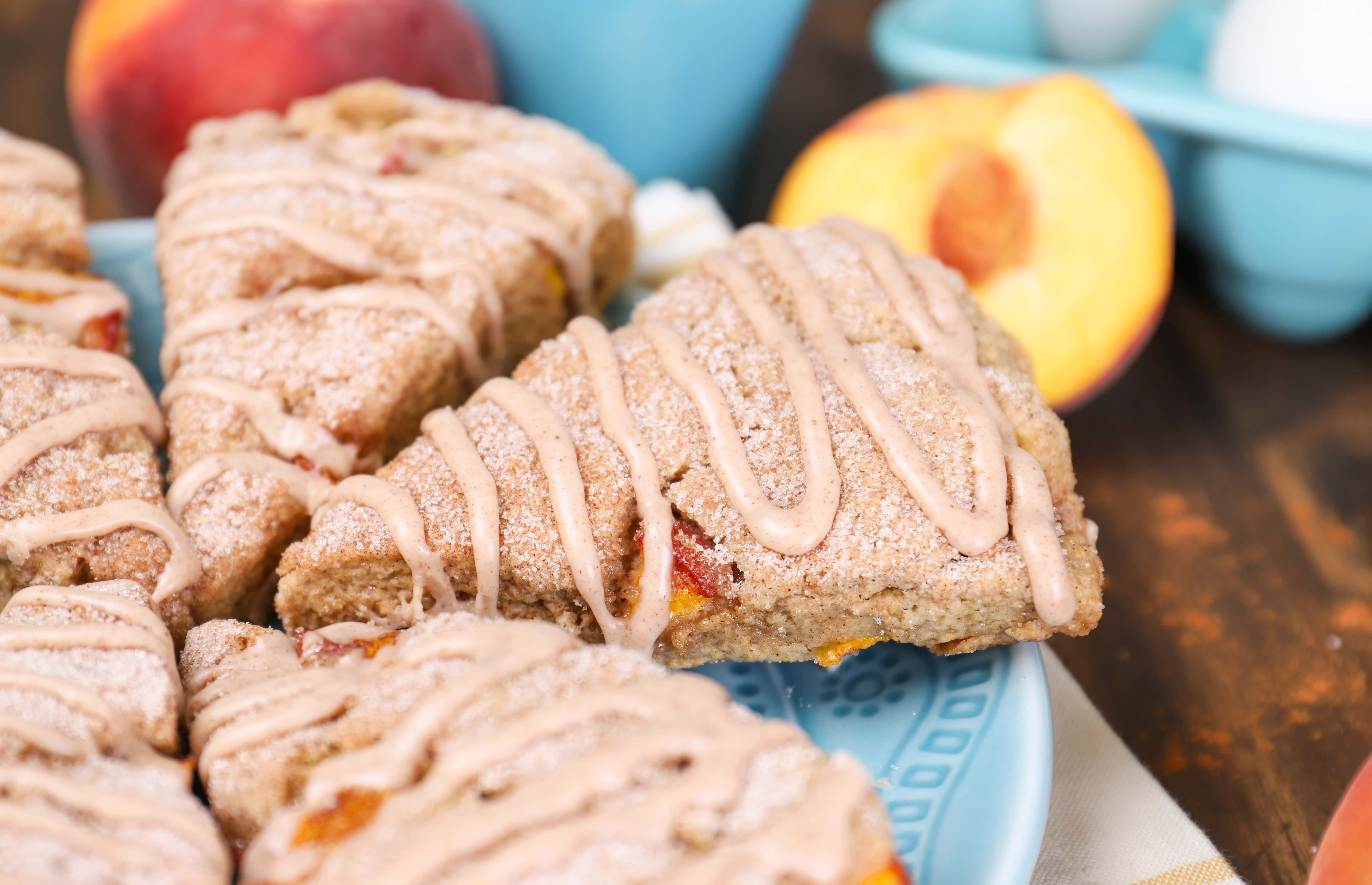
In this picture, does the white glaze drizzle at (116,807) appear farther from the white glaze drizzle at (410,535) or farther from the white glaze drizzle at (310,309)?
the white glaze drizzle at (310,309)

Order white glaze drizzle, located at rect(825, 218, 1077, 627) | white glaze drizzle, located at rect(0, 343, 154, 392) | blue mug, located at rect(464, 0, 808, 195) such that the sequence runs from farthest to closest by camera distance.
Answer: blue mug, located at rect(464, 0, 808, 195) < white glaze drizzle, located at rect(0, 343, 154, 392) < white glaze drizzle, located at rect(825, 218, 1077, 627)

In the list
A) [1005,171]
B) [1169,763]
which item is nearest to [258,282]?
[1005,171]

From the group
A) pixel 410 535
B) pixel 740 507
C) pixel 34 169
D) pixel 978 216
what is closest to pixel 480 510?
pixel 410 535

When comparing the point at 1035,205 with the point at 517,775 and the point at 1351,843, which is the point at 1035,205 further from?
the point at 517,775

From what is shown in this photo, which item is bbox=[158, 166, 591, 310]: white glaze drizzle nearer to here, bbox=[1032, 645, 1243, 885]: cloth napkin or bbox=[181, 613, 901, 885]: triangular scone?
bbox=[181, 613, 901, 885]: triangular scone

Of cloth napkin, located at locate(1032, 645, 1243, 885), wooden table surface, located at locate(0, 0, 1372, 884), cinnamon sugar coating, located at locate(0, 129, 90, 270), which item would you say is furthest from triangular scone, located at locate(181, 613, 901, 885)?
cinnamon sugar coating, located at locate(0, 129, 90, 270)
